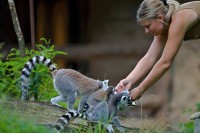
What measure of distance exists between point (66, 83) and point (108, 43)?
16.9 feet

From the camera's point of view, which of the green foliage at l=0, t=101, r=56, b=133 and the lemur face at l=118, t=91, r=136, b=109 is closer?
the green foliage at l=0, t=101, r=56, b=133

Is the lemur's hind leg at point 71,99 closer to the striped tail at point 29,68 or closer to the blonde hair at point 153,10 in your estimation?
the striped tail at point 29,68

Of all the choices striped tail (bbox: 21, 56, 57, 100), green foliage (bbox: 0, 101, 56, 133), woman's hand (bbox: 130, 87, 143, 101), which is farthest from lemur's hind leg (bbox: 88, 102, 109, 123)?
green foliage (bbox: 0, 101, 56, 133)

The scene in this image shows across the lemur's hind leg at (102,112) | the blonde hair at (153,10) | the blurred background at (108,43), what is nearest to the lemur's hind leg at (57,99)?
the lemur's hind leg at (102,112)

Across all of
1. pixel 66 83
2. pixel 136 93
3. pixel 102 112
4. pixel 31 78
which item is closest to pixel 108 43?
pixel 31 78

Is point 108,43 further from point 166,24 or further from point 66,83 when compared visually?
point 166,24

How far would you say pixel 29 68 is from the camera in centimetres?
808

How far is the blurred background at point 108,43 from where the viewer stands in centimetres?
1287

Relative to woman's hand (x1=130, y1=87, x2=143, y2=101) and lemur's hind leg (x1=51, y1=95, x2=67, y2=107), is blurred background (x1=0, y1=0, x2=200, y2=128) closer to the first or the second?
lemur's hind leg (x1=51, y1=95, x2=67, y2=107)

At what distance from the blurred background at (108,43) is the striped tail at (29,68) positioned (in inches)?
176

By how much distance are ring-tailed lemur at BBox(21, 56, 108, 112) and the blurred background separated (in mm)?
4505

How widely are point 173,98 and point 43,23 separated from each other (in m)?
2.47

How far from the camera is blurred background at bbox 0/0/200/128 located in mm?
12867

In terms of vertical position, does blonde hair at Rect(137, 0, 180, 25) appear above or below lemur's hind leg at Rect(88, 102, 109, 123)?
above
